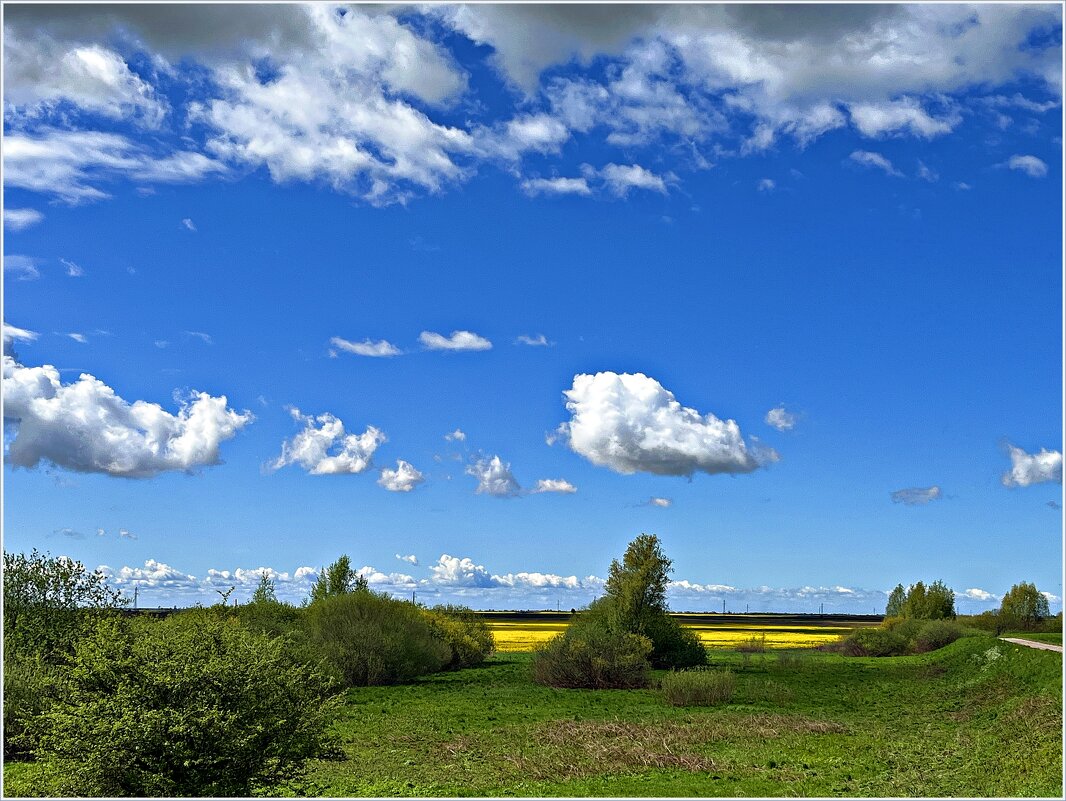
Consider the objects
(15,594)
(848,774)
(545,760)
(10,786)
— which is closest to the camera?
(10,786)

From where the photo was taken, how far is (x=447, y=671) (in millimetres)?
67938

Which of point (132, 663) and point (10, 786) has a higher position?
point (132, 663)

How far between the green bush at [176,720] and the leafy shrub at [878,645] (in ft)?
281

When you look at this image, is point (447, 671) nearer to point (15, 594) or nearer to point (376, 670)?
point (376, 670)

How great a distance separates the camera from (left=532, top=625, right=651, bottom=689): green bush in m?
54.8

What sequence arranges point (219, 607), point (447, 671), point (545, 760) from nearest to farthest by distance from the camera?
point (545, 760) < point (219, 607) < point (447, 671)

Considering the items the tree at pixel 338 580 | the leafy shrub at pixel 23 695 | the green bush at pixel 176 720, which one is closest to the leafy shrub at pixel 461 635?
the tree at pixel 338 580

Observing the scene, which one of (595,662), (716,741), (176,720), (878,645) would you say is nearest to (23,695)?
(176,720)

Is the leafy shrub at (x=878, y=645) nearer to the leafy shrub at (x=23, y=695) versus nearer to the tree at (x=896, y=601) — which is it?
the tree at (x=896, y=601)

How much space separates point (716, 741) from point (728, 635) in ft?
326

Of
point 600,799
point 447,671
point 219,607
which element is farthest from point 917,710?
point 219,607

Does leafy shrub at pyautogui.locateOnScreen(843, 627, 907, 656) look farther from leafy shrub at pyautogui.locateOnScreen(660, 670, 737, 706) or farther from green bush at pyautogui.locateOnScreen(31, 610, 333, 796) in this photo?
green bush at pyautogui.locateOnScreen(31, 610, 333, 796)

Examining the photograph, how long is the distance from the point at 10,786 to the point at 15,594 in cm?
1746

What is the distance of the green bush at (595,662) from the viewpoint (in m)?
54.8
